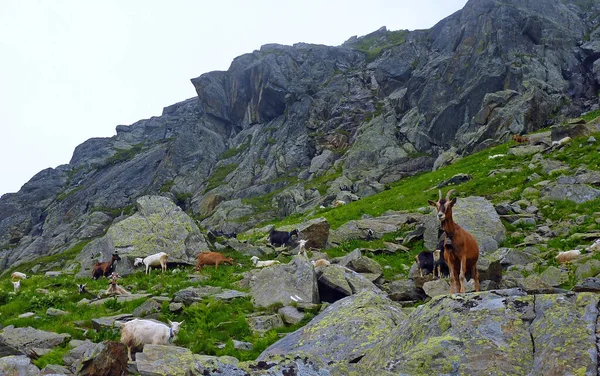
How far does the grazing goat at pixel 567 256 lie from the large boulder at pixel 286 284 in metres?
11.2

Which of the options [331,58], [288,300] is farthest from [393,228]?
[331,58]

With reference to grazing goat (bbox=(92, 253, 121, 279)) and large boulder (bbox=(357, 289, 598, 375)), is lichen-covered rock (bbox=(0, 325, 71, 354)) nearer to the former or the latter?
large boulder (bbox=(357, 289, 598, 375))

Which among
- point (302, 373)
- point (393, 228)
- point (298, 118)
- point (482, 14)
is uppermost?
point (482, 14)

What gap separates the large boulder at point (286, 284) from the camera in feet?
55.1

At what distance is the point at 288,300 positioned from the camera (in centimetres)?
1645

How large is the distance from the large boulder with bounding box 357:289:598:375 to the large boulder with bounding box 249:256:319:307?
28.0 feet

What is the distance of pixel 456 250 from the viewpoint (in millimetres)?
13852

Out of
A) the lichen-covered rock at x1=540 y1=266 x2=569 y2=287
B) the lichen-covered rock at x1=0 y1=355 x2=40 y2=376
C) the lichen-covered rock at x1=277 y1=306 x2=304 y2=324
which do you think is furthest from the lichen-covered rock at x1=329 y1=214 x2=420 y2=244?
the lichen-covered rock at x1=0 y1=355 x2=40 y2=376

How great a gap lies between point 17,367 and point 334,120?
135 metres

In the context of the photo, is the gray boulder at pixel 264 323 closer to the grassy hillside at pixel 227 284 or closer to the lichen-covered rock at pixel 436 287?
the grassy hillside at pixel 227 284

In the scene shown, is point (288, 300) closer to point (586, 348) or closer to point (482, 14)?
point (586, 348)

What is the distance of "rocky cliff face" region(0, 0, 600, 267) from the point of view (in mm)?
98562

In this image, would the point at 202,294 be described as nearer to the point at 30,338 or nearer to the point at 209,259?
the point at 30,338

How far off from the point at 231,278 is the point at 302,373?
56.7ft
